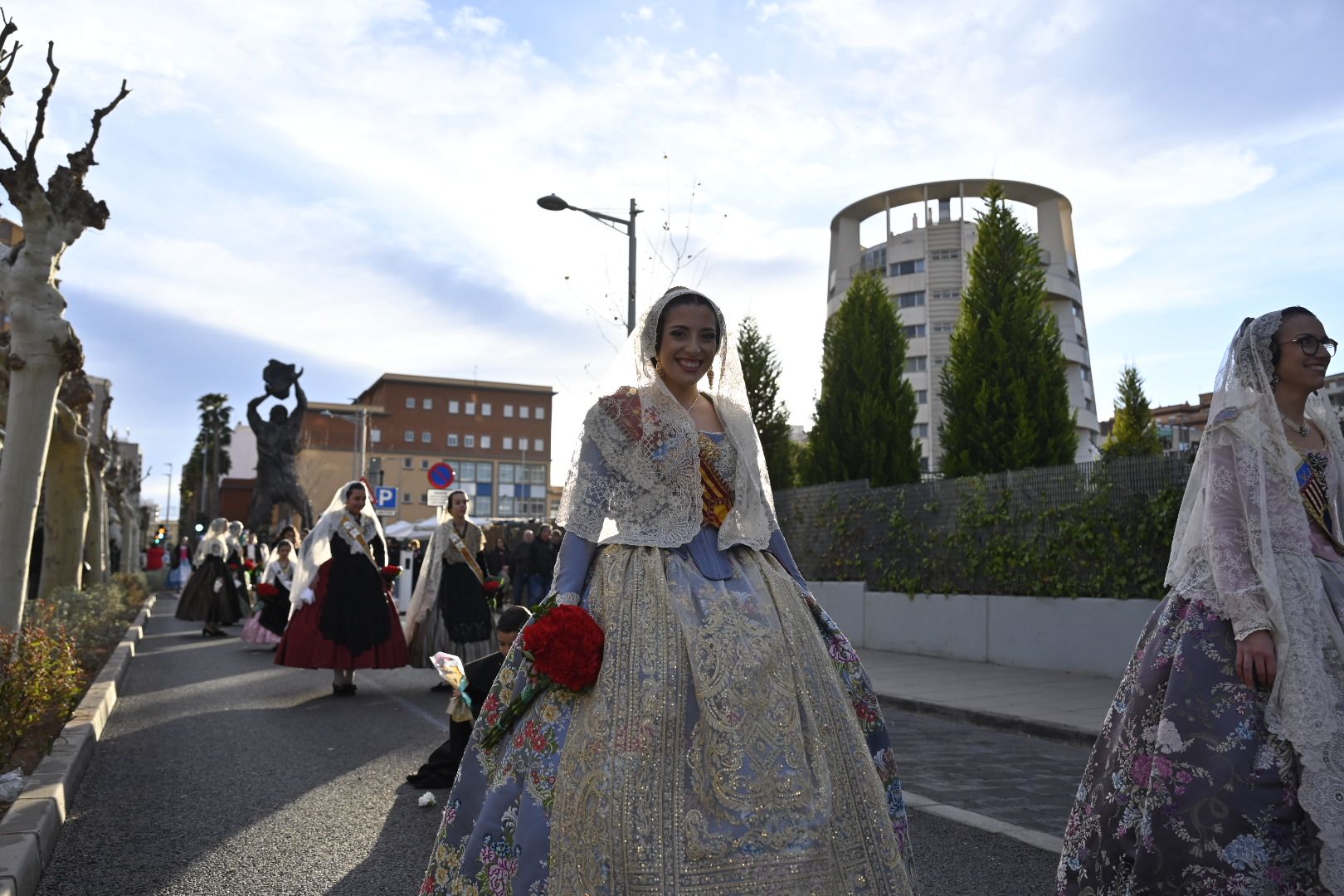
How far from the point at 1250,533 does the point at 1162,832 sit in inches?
38.0

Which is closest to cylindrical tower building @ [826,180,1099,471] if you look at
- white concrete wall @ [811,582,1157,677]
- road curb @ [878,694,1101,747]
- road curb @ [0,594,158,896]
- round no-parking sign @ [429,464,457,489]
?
round no-parking sign @ [429,464,457,489]

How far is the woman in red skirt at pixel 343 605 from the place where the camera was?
408 inches

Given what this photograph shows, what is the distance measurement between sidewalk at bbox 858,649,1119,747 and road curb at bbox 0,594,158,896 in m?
6.23

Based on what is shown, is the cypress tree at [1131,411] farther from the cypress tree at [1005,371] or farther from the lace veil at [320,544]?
the lace veil at [320,544]

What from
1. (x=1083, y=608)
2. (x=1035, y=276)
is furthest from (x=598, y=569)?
(x=1035, y=276)

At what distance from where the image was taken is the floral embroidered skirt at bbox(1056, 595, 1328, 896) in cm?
316

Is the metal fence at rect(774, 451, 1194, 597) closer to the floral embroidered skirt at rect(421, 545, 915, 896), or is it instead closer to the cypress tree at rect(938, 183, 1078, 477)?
the cypress tree at rect(938, 183, 1078, 477)

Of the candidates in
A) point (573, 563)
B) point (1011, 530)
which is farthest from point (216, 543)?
point (573, 563)

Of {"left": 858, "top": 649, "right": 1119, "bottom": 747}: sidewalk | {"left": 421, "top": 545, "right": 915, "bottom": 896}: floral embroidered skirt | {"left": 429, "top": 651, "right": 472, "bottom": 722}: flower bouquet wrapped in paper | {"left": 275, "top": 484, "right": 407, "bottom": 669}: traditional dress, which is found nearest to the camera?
{"left": 421, "top": 545, "right": 915, "bottom": 896}: floral embroidered skirt

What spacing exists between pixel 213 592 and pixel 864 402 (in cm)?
1300

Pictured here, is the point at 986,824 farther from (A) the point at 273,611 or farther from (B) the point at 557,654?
(A) the point at 273,611

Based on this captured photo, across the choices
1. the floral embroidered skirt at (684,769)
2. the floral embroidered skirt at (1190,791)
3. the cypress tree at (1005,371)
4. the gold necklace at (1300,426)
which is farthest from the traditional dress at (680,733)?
the cypress tree at (1005,371)

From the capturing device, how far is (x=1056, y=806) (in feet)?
19.6

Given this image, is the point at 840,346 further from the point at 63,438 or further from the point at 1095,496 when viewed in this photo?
the point at 63,438
